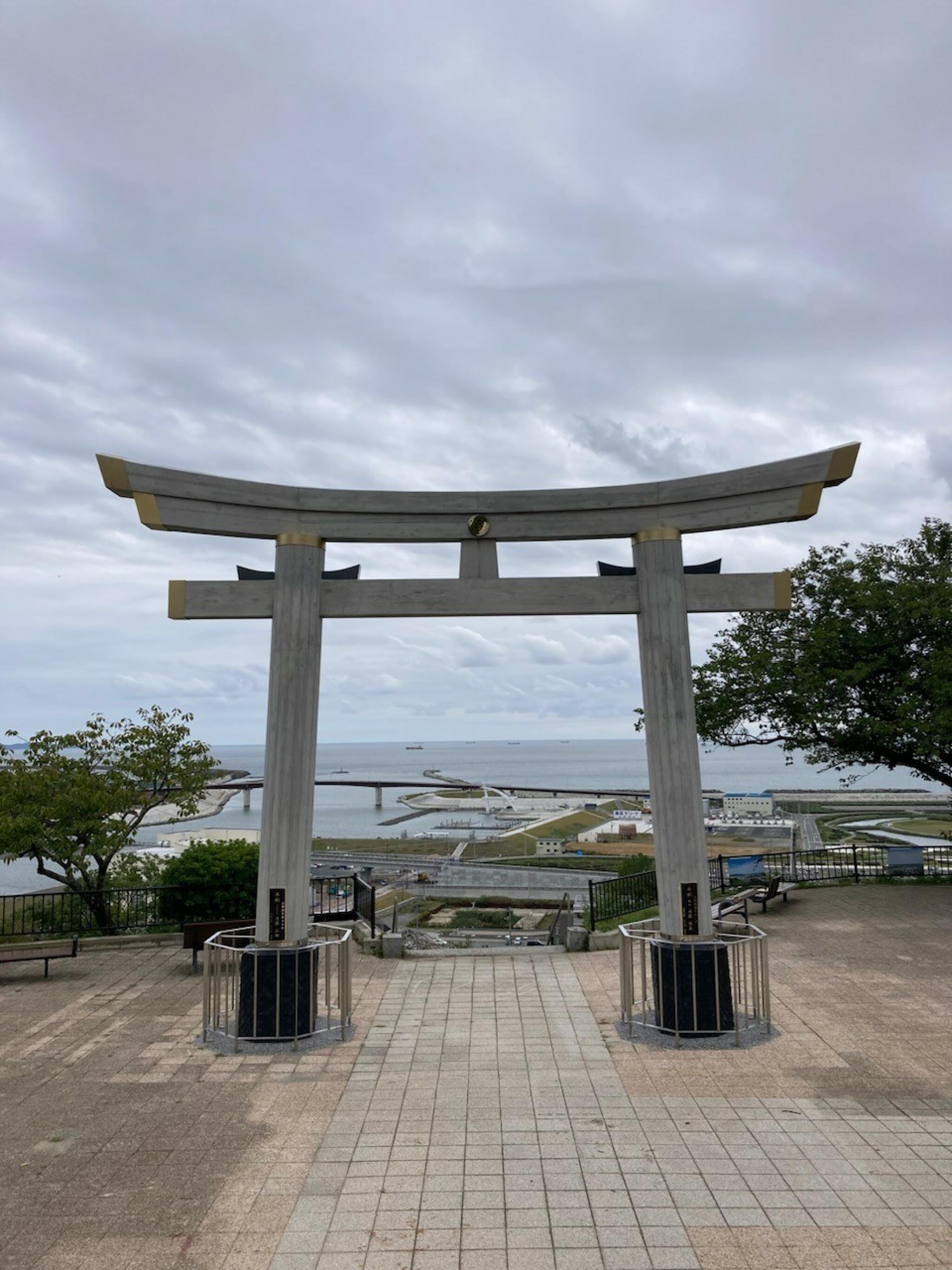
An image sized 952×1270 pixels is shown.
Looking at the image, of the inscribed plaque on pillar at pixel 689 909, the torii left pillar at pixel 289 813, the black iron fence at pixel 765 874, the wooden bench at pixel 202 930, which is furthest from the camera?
the black iron fence at pixel 765 874

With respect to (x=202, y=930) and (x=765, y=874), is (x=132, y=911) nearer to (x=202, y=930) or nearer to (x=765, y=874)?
(x=202, y=930)

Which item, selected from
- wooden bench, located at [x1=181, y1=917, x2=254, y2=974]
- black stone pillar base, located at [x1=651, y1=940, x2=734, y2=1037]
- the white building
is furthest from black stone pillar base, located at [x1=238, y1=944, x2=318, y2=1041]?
the white building

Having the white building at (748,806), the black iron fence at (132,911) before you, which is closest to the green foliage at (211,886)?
the black iron fence at (132,911)

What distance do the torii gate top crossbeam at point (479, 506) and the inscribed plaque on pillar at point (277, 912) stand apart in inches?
148

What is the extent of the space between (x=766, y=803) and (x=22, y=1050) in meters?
73.6

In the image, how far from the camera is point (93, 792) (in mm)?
13922

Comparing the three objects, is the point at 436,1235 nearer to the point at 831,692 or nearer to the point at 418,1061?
the point at 418,1061

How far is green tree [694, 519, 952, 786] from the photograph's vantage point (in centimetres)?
1570

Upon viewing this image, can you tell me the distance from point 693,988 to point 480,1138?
3033mm

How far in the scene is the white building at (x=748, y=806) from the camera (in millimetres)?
72688

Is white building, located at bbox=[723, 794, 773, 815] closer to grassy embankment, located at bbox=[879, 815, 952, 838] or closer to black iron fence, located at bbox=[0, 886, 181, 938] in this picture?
grassy embankment, located at bbox=[879, 815, 952, 838]

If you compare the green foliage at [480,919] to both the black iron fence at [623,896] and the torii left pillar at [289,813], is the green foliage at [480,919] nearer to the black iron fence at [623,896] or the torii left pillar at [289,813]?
the black iron fence at [623,896]

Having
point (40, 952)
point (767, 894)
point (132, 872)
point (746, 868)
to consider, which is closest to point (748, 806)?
point (746, 868)

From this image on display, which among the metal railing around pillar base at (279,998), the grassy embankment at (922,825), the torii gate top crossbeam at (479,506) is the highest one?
the torii gate top crossbeam at (479,506)
